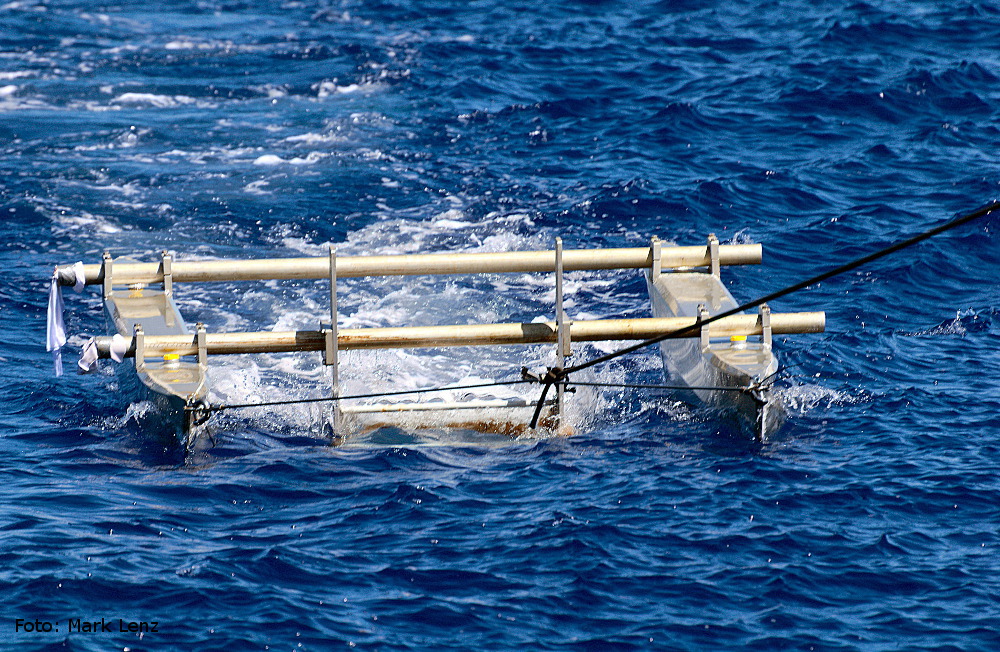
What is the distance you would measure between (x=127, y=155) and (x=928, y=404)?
1410 cm

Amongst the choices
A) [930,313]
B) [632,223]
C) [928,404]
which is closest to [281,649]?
[928,404]

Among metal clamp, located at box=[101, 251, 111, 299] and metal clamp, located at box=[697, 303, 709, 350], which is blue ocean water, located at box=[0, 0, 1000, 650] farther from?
metal clamp, located at box=[101, 251, 111, 299]

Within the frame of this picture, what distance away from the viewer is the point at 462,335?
38.8 ft

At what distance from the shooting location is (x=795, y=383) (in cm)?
1302

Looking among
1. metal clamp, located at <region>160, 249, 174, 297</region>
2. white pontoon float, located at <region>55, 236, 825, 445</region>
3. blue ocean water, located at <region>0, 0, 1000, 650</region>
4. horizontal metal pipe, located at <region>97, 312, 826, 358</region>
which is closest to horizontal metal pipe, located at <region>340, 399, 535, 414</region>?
white pontoon float, located at <region>55, 236, 825, 445</region>

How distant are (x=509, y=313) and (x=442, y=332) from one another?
3798 mm

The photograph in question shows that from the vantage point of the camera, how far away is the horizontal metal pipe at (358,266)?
1220cm

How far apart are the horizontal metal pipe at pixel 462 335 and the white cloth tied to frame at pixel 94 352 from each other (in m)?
0.24

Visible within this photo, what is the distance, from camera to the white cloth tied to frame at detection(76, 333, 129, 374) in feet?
36.3

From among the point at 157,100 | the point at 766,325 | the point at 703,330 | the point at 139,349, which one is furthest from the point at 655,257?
the point at 157,100

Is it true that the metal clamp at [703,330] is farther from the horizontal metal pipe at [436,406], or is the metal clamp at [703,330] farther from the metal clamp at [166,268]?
the metal clamp at [166,268]

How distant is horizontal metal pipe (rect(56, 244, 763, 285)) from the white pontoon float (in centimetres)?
1

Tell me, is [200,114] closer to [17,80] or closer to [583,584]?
[17,80]

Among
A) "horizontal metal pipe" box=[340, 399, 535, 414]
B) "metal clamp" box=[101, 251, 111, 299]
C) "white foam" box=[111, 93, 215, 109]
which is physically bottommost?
"horizontal metal pipe" box=[340, 399, 535, 414]
